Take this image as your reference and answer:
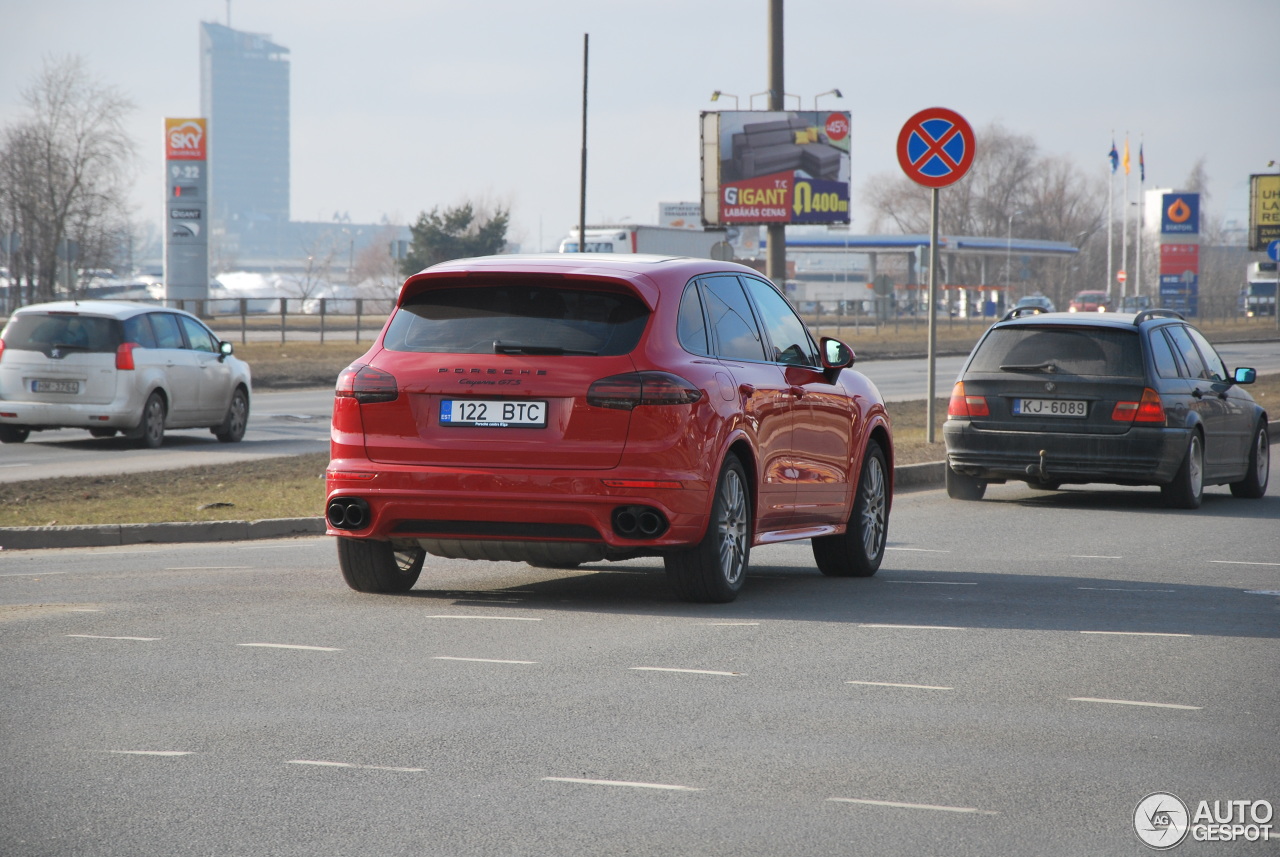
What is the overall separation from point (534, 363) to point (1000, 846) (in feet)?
13.3

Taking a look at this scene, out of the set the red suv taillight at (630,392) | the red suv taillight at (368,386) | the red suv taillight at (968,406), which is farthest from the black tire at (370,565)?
the red suv taillight at (968,406)

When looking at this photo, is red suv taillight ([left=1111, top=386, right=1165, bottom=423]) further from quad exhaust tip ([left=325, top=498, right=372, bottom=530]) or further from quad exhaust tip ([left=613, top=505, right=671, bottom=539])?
quad exhaust tip ([left=325, top=498, right=372, bottom=530])

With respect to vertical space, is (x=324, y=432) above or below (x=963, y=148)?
below

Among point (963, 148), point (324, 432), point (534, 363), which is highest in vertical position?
point (963, 148)

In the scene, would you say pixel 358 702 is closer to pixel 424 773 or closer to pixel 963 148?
pixel 424 773

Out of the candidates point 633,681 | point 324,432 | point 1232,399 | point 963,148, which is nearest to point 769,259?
point 324,432

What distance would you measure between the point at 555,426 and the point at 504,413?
247 mm

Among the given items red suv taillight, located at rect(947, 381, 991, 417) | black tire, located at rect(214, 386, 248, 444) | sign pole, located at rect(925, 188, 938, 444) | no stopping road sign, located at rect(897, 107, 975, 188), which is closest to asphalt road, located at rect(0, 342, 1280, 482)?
black tire, located at rect(214, 386, 248, 444)

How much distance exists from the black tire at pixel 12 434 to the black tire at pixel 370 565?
1263cm

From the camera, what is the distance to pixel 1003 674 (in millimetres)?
6668

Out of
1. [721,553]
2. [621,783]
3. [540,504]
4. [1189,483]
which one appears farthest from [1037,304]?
[621,783]

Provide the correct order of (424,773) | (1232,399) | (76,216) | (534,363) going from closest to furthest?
(424,773) < (534,363) < (1232,399) < (76,216)

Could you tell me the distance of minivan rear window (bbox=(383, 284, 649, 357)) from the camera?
7.95 m

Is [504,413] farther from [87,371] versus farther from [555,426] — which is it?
[87,371]
